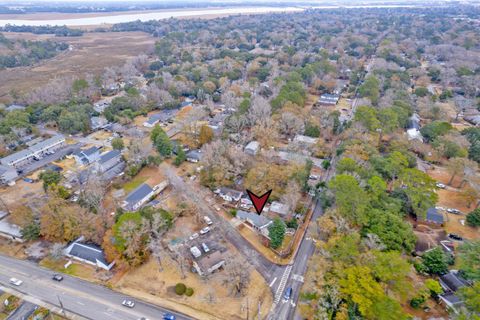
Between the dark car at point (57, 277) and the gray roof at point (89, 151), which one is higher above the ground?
the gray roof at point (89, 151)

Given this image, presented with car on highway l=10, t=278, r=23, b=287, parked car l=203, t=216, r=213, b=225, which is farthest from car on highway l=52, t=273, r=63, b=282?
parked car l=203, t=216, r=213, b=225

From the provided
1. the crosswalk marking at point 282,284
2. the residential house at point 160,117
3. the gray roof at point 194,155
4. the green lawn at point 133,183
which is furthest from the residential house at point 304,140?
the residential house at point 160,117

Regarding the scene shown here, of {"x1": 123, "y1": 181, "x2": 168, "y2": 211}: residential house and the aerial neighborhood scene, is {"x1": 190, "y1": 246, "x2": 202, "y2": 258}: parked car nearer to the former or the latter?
the aerial neighborhood scene

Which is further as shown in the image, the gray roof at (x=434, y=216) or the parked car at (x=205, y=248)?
the gray roof at (x=434, y=216)

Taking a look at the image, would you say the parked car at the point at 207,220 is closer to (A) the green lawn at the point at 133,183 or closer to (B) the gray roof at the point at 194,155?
(A) the green lawn at the point at 133,183

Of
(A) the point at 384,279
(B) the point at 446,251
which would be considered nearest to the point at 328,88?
(B) the point at 446,251

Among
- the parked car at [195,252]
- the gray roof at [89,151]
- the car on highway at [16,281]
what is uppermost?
the gray roof at [89,151]

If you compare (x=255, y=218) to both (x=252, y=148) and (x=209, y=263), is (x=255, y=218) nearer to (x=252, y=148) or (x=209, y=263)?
(x=209, y=263)
